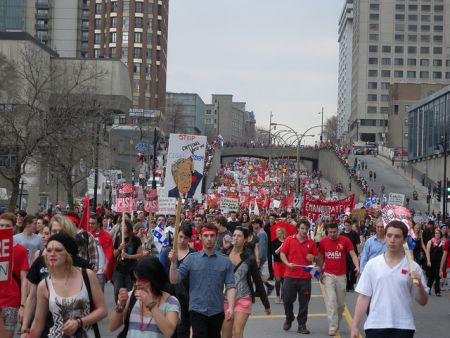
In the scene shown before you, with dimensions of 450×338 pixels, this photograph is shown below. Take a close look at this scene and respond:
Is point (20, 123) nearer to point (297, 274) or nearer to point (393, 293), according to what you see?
point (297, 274)

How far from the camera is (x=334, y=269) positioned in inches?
547

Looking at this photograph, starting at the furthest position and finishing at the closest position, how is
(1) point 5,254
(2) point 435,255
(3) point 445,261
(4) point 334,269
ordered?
(2) point 435,255, (3) point 445,261, (4) point 334,269, (1) point 5,254

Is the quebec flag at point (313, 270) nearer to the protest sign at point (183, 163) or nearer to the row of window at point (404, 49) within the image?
the protest sign at point (183, 163)

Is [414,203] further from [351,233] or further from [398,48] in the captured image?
[398,48]

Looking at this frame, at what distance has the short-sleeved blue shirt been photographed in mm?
9102

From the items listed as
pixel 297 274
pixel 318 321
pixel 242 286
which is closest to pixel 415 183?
pixel 318 321

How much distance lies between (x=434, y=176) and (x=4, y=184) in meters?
41.8

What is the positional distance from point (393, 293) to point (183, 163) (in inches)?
223

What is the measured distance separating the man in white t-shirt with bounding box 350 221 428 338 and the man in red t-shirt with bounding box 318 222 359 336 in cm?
611

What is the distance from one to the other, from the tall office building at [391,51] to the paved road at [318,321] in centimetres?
14737

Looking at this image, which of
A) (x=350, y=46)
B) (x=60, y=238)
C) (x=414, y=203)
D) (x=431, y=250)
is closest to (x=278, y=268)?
(x=431, y=250)

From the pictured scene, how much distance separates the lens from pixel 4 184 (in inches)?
2424

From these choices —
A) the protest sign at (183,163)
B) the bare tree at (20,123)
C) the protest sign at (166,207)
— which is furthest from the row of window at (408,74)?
the protest sign at (183,163)

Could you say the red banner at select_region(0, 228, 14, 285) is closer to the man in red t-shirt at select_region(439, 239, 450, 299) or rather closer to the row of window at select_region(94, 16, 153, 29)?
the man in red t-shirt at select_region(439, 239, 450, 299)
